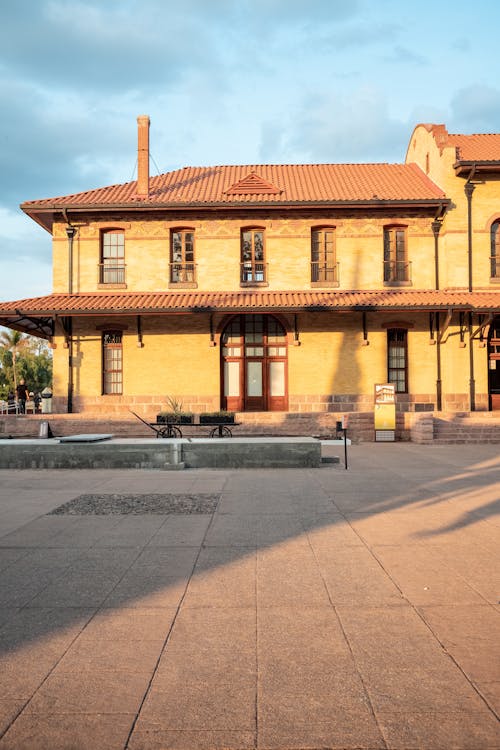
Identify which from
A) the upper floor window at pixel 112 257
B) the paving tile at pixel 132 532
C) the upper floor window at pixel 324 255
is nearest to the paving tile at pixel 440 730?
the paving tile at pixel 132 532

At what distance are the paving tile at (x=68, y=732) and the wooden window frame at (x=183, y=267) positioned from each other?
1942 centimetres

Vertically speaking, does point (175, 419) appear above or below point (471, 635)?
above

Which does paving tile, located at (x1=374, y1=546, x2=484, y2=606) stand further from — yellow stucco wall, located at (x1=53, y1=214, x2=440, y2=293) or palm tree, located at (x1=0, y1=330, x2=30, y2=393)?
palm tree, located at (x1=0, y1=330, x2=30, y2=393)

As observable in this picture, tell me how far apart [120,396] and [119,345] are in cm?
194

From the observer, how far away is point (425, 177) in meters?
23.8

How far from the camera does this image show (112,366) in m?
21.6

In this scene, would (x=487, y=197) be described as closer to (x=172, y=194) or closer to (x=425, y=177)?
(x=425, y=177)

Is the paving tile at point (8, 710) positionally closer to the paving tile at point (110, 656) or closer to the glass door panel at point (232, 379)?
the paving tile at point (110, 656)

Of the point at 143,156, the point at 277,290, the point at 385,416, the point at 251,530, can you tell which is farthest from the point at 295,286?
the point at 251,530

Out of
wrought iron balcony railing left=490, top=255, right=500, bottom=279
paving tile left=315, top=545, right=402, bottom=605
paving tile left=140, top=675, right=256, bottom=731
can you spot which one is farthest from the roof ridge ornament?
paving tile left=140, top=675, right=256, bottom=731

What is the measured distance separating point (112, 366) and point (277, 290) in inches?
272

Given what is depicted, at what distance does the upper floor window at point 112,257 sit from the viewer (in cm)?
2181

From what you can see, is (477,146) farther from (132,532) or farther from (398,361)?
(132,532)

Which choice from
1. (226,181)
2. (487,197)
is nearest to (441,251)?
(487,197)
